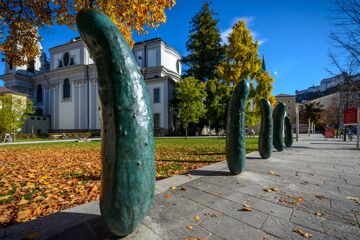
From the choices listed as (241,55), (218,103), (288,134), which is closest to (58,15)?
(288,134)

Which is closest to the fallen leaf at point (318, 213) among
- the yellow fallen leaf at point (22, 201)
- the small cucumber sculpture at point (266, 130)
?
the yellow fallen leaf at point (22, 201)

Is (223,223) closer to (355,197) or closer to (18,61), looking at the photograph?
(355,197)

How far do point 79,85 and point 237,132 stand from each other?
3777 centimetres

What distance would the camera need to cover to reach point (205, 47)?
32.9 metres

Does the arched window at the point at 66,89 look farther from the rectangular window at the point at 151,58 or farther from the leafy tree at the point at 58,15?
the leafy tree at the point at 58,15

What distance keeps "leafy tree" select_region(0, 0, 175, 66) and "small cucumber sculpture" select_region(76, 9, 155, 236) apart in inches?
215

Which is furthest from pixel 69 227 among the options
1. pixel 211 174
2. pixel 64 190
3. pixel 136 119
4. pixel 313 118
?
pixel 313 118

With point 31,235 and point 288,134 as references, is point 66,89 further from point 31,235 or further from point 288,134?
point 31,235

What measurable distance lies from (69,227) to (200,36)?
34634 mm

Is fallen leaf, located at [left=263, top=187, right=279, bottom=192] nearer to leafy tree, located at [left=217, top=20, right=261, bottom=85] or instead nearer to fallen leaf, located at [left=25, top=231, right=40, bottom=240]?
fallen leaf, located at [left=25, top=231, right=40, bottom=240]

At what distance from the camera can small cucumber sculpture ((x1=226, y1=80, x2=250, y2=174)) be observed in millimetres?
4371

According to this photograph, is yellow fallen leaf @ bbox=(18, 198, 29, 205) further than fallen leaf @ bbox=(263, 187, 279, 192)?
No

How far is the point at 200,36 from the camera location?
33.0m

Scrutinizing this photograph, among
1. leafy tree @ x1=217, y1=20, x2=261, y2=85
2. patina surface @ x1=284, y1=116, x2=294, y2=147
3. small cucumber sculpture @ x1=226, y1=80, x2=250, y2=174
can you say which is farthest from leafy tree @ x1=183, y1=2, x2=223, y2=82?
small cucumber sculpture @ x1=226, y1=80, x2=250, y2=174
